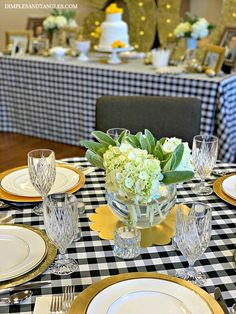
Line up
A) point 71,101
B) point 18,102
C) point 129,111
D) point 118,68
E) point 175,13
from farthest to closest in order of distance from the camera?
point 175,13, point 18,102, point 71,101, point 118,68, point 129,111

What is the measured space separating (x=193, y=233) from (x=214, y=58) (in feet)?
7.70

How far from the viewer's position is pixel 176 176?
3.46ft

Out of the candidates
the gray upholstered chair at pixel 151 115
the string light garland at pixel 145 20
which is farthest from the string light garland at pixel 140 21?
the gray upholstered chair at pixel 151 115

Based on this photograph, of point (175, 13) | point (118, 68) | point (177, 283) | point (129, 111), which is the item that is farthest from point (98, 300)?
point (175, 13)

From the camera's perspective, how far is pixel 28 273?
984 mm

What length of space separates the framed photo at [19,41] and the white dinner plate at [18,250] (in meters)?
2.88

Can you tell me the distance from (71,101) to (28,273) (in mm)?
2596

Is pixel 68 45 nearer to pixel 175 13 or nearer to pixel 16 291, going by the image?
pixel 175 13

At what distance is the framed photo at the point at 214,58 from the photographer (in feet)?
9.93

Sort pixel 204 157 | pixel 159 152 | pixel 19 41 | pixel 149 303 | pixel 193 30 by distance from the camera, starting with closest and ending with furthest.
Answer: pixel 149 303, pixel 159 152, pixel 204 157, pixel 193 30, pixel 19 41

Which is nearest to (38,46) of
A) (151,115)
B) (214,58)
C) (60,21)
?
(60,21)

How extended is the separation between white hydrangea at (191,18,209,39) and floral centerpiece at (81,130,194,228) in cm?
237

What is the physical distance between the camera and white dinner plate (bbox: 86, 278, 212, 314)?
33.9 inches

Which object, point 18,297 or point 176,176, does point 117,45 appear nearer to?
point 176,176
